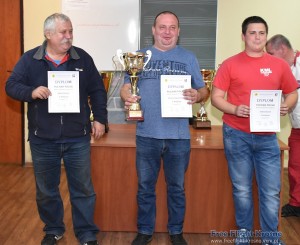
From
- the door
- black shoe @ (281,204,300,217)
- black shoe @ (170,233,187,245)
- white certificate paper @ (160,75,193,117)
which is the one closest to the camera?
white certificate paper @ (160,75,193,117)

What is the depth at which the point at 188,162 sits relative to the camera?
2711 millimetres

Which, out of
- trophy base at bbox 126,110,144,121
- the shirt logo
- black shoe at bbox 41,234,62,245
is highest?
the shirt logo

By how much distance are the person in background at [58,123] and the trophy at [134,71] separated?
0.23 m

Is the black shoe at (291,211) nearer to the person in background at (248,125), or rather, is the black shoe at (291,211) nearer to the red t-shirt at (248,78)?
the person in background at (248,125)

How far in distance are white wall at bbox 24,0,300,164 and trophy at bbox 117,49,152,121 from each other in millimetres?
2084

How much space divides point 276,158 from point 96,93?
118cm

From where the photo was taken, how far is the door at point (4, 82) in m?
4.55

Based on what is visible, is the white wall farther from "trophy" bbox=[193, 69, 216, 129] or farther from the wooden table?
the wooden table

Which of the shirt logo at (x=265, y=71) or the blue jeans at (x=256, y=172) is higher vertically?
the shirt logo at (x=265, y=71)

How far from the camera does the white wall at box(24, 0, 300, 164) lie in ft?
14.5

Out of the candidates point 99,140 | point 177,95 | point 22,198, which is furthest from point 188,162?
point 22,198

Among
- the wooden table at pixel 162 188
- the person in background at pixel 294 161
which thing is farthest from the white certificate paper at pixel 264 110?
the person in background at pixel 294 161

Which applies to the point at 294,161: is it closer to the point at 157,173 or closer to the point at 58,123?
the point at 157,173

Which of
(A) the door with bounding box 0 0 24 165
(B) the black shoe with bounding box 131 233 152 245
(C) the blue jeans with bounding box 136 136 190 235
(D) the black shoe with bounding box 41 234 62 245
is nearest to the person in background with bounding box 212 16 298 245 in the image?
(C) the blue jeans with bounding box 136 136 190 235
